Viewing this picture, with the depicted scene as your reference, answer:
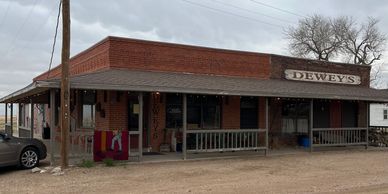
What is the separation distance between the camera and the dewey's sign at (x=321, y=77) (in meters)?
21.9

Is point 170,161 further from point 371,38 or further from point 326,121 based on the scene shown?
point 371,38

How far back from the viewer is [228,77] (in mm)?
19484

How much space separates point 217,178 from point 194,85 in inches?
180

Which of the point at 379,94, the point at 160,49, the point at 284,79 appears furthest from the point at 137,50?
the point at 379,94

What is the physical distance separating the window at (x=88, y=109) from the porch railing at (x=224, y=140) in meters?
4.10

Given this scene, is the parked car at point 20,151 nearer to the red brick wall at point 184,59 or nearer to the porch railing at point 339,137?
the red brick wall at point 184,59

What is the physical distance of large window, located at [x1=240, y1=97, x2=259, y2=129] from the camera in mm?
19656

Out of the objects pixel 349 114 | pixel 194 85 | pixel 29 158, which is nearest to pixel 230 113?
pixel 194 85

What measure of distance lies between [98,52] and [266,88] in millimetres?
7011

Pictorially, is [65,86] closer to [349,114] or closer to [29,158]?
[29,158]

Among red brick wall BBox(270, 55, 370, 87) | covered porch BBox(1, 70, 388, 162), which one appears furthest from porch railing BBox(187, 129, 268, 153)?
red brick wall BBox(270, 55, 370, 87)

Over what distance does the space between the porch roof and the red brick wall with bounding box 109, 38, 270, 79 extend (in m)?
0.44

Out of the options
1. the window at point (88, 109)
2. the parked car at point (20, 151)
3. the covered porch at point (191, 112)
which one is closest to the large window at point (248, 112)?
the covered porch at point (191, 112)

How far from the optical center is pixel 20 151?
12.9m
